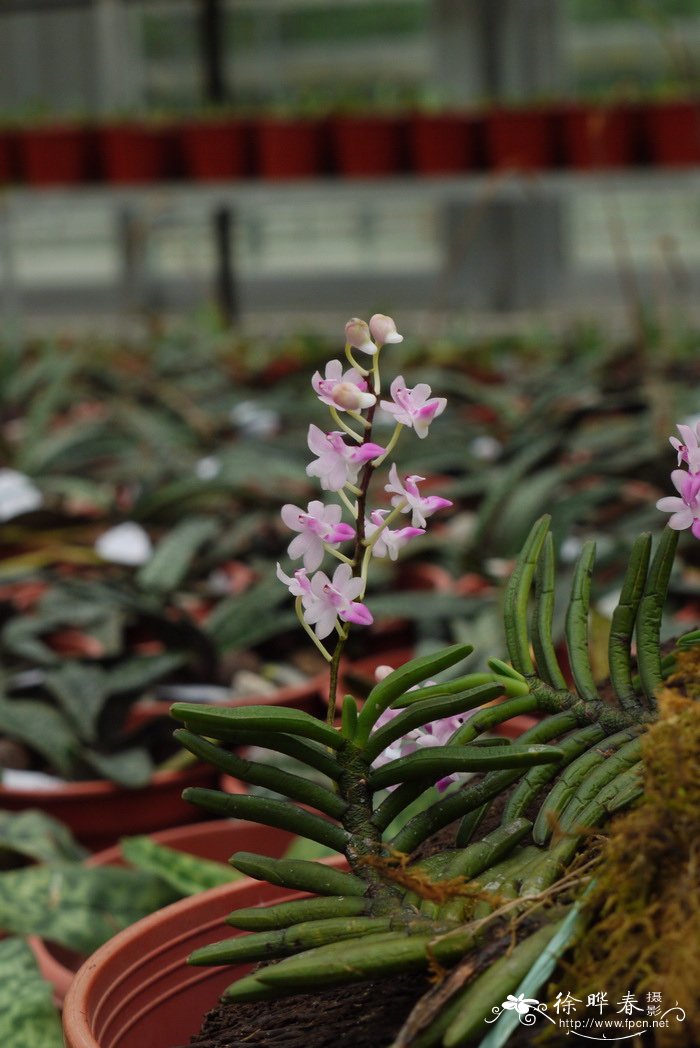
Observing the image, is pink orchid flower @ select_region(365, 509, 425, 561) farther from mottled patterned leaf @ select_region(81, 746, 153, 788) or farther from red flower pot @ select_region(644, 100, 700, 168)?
red flower pot @ select_region(644, 100, 700, 168)

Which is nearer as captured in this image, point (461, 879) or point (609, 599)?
point (461, 879)

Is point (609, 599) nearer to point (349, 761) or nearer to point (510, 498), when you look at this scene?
point (510, 498)

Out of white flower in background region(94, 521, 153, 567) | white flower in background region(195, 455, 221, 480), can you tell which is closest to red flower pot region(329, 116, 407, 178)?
white flower in background region(195, 455, 221, 480)

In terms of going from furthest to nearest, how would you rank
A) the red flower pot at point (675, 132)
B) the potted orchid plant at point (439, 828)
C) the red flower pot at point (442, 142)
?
the red flower pot at point (442, 142), the red flower pot at point (675, 132), the potted orchid plant at point (439, 828)

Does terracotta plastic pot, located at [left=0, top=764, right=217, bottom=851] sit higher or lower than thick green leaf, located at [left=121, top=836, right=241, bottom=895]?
lower

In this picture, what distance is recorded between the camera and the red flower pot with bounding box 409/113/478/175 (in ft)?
8.52

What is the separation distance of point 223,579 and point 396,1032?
0.76 metres

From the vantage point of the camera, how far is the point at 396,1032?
34 cm

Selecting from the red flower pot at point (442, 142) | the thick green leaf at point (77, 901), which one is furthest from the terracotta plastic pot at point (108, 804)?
the red flower pot at point (442, 142)

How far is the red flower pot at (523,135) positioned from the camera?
2.57 meters

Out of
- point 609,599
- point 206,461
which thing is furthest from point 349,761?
point 206,461

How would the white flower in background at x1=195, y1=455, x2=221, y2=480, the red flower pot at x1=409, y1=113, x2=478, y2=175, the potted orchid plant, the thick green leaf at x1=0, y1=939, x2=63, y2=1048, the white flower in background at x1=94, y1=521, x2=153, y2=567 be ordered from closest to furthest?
the potted orchid plant, the thick green leaf at x1=0, y1=939, x2=63, y2=1048, the white flower in background at x1=94, y1=521, x2=153, y2=567, the white flower in background at x1=195, y1=455, x2=221, y2=480, the red flower pot at x1=409, y1=113, x2=478, y2=175

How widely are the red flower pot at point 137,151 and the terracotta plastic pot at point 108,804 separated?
2173 millimetres

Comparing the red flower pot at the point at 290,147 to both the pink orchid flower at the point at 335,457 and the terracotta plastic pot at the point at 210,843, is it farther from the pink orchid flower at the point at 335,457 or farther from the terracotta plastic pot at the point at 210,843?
the pink orchid flower at the point at 335,457
